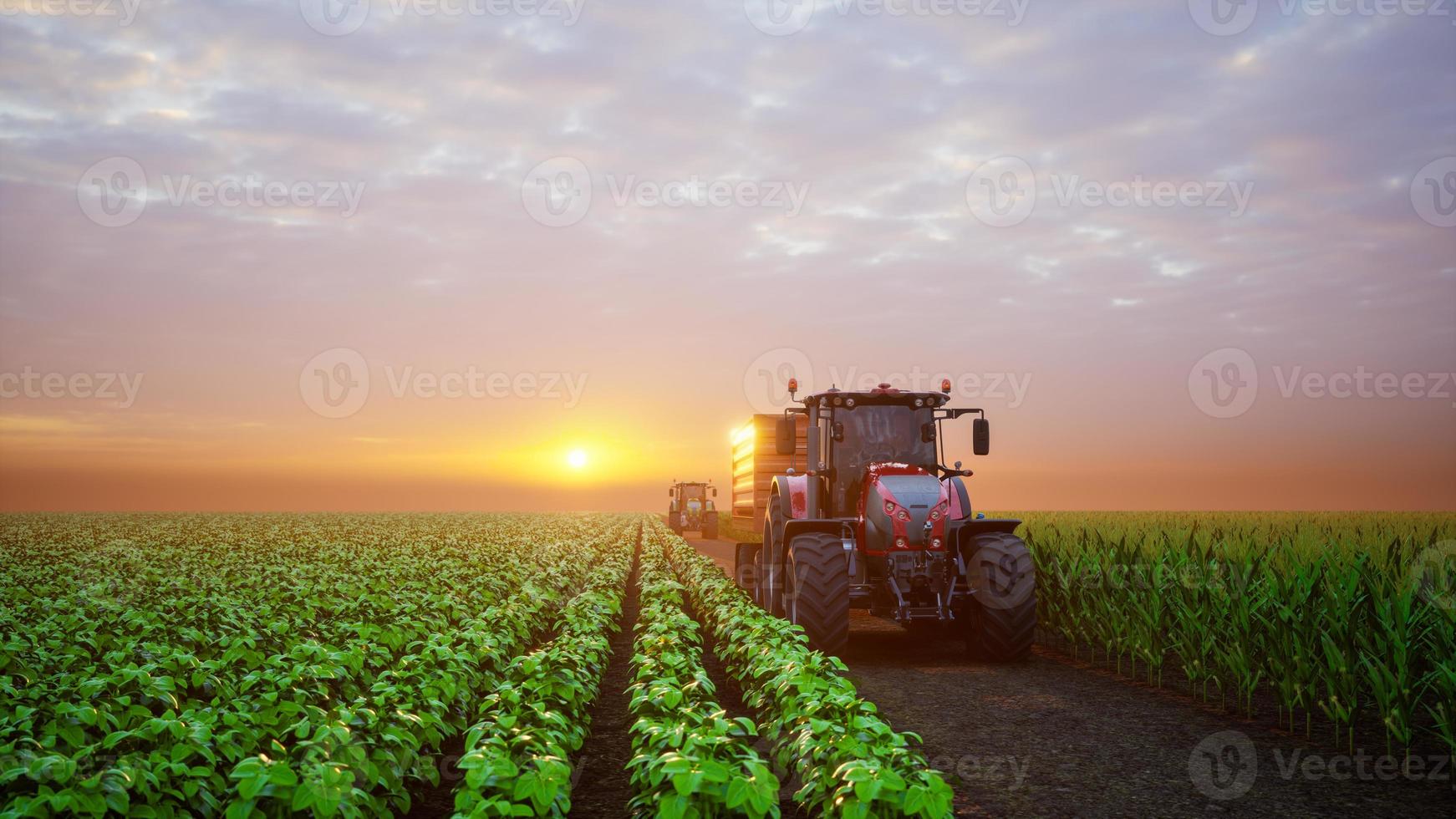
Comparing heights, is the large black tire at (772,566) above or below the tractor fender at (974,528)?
below

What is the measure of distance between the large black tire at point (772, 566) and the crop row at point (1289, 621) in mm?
3956

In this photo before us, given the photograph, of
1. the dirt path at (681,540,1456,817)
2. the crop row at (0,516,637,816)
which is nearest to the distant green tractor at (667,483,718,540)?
the crop row at (0,516,637,816)

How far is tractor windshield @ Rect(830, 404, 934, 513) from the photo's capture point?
11422mm

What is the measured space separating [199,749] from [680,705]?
2.84 meters

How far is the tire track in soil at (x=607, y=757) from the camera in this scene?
590 centimetres

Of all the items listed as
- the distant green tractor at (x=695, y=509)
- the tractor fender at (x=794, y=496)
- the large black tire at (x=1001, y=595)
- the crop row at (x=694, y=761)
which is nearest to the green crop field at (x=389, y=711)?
the crop row at (x=694, y=761)

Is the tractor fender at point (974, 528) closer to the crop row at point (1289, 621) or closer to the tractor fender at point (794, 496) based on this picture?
the crop row at point (1289, 621)

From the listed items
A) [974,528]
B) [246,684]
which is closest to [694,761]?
[246,684]

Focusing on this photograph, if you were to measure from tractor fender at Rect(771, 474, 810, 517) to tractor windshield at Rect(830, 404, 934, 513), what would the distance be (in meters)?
0.41

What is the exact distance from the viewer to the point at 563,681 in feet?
20.9

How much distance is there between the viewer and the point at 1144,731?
7.75m

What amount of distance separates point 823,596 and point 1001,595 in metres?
2.17

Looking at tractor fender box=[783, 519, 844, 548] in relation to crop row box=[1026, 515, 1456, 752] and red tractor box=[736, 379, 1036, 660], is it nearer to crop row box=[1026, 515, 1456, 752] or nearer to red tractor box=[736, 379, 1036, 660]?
red tractor box=[736, 379, 1036, 660]

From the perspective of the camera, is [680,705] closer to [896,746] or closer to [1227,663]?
[896,746]
